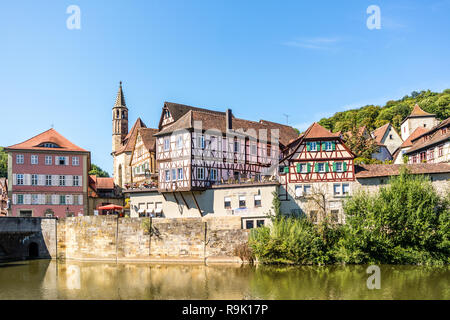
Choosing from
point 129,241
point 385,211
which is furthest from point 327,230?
point 129,241

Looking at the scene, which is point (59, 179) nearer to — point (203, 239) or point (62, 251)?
point (62, 251)

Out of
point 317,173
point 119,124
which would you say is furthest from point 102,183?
point 317,173

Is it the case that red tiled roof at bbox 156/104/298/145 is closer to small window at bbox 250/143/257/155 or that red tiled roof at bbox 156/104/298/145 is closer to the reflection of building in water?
small window at bbox 250/143/257/155

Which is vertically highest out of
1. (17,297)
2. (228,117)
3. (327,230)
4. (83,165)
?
(228,117)

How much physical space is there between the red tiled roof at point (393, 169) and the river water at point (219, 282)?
812cm

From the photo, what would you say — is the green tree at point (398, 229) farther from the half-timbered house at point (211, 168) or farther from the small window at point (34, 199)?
the small window at point (34, 199)

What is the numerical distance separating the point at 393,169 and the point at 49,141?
33.6 metres

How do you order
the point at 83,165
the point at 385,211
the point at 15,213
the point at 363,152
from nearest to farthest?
the point at 385,211 → the point at 15,213 → the point at 83,165 → the point at 363,152

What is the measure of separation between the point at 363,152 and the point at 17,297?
132ft

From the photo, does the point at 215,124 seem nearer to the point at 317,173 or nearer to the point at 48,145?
the point at 317,173

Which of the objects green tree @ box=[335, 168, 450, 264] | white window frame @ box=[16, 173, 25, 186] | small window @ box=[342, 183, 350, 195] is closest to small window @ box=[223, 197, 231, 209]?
small window @ box=[342, 183, 350, 195]

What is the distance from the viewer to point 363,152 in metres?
55.0

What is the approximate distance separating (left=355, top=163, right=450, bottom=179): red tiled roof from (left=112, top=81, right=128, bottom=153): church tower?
3863 cm

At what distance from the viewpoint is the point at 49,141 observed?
50.6m
